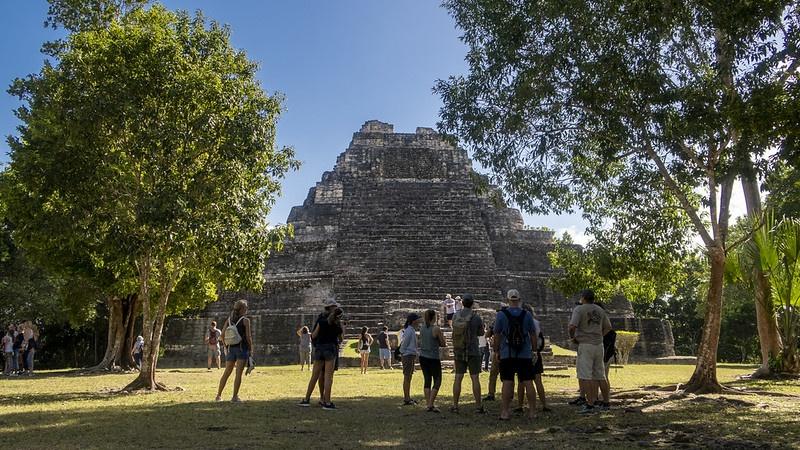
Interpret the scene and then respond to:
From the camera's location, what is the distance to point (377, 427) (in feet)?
24.2

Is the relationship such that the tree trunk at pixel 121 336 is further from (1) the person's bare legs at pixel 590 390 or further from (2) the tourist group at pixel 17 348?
(1) the person's bare legs at pixel 590 390

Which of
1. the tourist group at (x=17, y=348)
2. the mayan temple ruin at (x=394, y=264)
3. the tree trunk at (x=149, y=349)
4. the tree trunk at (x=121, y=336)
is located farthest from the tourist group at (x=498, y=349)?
the tourist group at (x=17, y=348)

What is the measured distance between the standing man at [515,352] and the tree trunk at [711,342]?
11.4ft

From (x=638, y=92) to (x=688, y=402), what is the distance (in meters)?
4.08

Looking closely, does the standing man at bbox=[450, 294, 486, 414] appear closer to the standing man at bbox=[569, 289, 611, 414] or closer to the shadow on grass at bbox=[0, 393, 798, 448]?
the shadow on grass at bbox=[0, 393, 798, 448]

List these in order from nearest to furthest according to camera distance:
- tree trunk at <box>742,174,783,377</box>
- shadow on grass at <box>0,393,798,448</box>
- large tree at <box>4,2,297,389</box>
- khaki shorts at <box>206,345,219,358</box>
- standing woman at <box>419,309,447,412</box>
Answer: shadow on grass at <box>0,393,798,448</box> → standing woman at <box>419,309,447,412</box> → large tree at <box>4,2,297,389</box> → tree trunk at <box>742,174,783,377</box> → khaki shorts at <box>206,345,219,358</box>

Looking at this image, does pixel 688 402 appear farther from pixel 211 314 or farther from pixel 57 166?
pixel 211 314

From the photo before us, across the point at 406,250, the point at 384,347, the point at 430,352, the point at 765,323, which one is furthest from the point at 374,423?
the point at 406,250

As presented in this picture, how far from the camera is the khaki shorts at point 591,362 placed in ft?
27.1

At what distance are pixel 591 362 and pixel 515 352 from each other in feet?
3.65

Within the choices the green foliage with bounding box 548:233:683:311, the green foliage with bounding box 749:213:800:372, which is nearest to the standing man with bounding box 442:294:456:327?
the green foliage with bounding box 548:233:683:311

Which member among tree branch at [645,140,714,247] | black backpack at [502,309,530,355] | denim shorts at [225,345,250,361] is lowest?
denim shorts at [225,345,250,361]

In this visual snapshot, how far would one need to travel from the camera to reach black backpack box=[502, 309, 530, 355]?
25.4 feet

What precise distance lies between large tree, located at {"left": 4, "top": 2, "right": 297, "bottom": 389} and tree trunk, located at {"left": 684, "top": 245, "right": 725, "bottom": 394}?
7.09 meters
